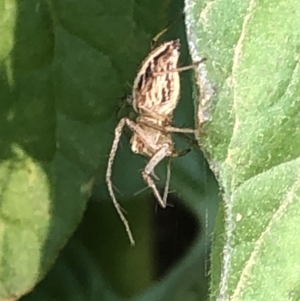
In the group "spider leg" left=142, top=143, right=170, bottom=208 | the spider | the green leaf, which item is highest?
the green leaf

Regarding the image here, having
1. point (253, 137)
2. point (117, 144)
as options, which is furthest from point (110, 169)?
point (253, 137)

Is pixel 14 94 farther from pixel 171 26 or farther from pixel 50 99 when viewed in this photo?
pixel 171 26

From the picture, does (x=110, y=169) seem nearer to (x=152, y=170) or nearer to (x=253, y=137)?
(x=152, y=170)

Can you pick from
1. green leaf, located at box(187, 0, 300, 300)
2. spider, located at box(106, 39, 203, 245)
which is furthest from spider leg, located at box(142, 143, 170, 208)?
green leaf, located at box(187, 0, 300, 300)

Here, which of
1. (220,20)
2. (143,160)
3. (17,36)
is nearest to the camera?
(220,20)

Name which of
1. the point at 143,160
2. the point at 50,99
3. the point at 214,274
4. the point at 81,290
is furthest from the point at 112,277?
the point at 214,274

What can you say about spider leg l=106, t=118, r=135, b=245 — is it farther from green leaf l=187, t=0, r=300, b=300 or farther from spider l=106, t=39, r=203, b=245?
A: green leaf l=187, t=0, r=300, b=300

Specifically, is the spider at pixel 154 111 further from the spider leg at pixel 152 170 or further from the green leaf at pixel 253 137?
the green leaf at pixel 253 137
